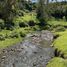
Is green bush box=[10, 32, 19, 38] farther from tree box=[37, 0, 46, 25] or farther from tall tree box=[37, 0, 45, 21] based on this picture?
tall tree box=[37, 0, 45, 21]

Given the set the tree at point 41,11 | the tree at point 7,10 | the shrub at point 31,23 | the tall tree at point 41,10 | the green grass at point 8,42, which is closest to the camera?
the green grass at point 8,42

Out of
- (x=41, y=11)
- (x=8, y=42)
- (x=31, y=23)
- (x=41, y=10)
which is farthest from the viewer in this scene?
(x=41, y=10)

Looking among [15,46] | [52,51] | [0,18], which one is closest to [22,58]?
[52,51]

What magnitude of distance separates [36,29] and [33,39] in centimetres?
1656

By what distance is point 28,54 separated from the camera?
38375mm

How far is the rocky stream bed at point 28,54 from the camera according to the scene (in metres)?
32.9

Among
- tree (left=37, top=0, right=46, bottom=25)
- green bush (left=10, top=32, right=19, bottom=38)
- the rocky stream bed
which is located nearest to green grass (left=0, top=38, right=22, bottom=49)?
the rocky stream bed

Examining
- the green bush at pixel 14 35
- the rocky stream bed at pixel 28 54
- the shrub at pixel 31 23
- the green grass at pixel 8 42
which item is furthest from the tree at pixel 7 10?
the rocky stream bed at pixel 28 54

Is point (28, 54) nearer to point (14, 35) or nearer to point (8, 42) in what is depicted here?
point (8, 42)

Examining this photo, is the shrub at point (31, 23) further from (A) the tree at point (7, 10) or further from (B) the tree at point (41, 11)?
(A) the tree at point (7, 10)

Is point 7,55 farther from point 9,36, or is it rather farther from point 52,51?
point 9,36

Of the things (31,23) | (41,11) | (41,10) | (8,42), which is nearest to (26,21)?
(31,23)

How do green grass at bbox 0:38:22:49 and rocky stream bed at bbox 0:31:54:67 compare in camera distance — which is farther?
green grass at bbox 0:38:22:49

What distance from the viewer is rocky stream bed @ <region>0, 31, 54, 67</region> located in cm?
3294
